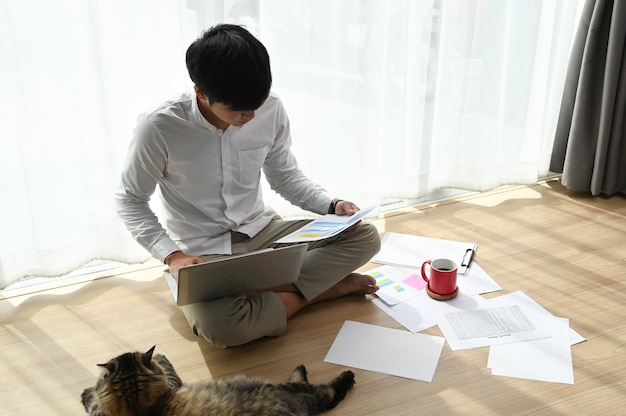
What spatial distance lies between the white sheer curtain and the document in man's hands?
1.93 feet

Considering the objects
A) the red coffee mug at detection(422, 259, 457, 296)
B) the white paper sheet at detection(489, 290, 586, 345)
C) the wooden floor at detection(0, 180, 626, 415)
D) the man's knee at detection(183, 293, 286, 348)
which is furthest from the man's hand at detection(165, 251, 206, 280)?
the white paper sheet at detection(489, 290, 586, 345)

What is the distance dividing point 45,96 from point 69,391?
92cm

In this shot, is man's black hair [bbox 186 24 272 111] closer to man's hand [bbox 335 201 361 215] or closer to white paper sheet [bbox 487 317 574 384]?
man's hand [bbox 335 201 361 215]

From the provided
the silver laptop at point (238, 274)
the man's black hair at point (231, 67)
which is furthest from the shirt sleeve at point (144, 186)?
the man's black hair at point (231, 67)

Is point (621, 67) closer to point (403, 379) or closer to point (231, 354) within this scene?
point (403, 379)

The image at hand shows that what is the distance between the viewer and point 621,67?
272 centimetres

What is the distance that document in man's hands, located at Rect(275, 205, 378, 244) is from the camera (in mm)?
1779

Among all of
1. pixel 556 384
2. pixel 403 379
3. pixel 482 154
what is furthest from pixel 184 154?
pixel 482 154

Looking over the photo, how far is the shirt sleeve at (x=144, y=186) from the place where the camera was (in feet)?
6.00

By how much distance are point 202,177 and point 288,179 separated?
36 centimetres

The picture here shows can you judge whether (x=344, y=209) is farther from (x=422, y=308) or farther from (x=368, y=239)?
(x=422, y=308)

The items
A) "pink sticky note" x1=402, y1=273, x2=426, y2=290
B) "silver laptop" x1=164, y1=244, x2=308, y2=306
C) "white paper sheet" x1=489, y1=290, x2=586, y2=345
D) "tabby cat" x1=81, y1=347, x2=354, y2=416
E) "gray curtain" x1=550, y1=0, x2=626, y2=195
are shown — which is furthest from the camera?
"gray curtain" x1=550, y1=0, x2=626, y2=195

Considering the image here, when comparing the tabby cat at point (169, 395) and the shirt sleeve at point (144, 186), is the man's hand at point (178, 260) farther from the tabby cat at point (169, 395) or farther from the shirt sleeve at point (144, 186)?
the tabby cat at point (169, 395)

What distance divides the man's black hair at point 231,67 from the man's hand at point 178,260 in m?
0.47
